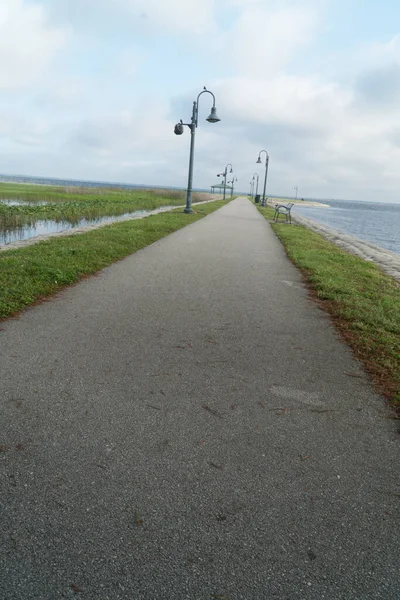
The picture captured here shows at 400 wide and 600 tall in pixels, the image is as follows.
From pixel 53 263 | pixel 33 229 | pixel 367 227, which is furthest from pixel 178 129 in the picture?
pixel 367 227

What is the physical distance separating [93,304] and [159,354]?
2129 millimetres

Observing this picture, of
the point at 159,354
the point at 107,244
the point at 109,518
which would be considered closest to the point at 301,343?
the point at 159,354

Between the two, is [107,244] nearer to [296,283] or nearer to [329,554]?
[296,283]

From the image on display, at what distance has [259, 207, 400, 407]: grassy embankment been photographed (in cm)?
421

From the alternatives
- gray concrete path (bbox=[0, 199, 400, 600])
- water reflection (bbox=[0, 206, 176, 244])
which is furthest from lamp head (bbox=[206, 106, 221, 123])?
gray concrete path (bbox=[0, 199, 400, 600])

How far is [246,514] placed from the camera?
2174 millimetres

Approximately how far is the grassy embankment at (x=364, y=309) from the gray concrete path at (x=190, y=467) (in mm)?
230

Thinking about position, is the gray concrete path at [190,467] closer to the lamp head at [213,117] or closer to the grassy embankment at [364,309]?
the grassy embankment at [364,309]

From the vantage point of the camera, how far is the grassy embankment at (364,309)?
13.8 feet

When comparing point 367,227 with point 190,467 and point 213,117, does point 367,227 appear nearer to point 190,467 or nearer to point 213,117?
point 213,117

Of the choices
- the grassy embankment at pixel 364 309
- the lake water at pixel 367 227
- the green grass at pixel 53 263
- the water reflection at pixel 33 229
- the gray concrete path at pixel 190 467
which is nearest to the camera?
the gray concrete path at pixel 190 467

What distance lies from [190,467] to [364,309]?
185 inches

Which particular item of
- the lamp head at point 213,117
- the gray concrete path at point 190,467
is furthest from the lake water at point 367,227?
the gray concrete path at point 190,467

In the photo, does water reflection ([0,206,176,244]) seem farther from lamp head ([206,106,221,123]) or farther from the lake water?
the lake water
